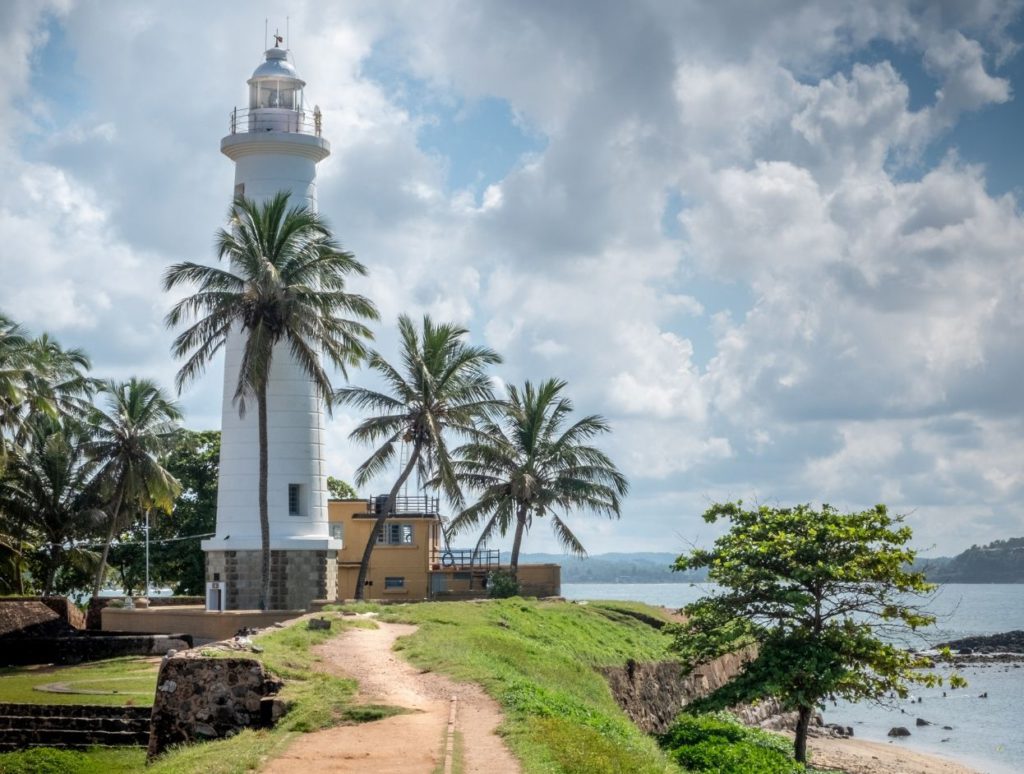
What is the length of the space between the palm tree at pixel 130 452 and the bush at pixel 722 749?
91.1 ft

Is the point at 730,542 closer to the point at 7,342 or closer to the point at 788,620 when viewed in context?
the point at 788,620

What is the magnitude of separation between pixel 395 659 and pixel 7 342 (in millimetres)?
28635

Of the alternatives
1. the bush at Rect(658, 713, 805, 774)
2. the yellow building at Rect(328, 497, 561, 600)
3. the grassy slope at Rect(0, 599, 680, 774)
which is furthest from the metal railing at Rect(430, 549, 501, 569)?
the bush at Rect(658, 713, 805, 774)

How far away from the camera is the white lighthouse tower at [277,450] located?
38.2 metres

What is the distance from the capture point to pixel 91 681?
28562 mm

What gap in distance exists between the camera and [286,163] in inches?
1578

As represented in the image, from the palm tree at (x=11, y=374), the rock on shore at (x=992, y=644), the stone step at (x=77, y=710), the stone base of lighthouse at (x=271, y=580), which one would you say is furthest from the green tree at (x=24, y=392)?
the rock on shore at (x=992, y=644)

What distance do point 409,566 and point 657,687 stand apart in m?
12.5

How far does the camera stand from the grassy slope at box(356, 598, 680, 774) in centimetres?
1608

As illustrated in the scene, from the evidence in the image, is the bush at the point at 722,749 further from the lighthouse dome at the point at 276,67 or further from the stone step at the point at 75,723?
the lighthouse dome at the point at 276,67

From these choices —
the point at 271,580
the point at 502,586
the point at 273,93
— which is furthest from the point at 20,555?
the point at 273,93

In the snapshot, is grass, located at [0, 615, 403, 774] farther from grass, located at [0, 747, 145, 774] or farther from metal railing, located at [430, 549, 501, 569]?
metal railing, located at [430, 549, 501, 569]

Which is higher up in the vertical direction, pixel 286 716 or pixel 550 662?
pixel 550 662

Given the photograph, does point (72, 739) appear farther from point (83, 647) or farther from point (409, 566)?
point (409, 566)
